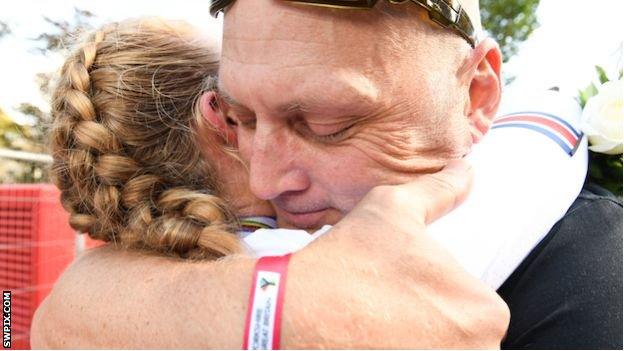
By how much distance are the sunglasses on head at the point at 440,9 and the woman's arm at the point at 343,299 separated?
1.85 feet

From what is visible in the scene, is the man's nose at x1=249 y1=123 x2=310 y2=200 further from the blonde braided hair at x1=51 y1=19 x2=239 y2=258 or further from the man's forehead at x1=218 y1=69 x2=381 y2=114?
the blonde braided hair at x1=51 y1=19 x2=239 y2=258

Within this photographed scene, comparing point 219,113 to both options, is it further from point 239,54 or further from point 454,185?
point 454,185

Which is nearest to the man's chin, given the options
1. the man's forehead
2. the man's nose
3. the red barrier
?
the man's nose

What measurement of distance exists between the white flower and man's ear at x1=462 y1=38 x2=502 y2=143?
0.37m

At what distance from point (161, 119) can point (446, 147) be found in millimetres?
1052

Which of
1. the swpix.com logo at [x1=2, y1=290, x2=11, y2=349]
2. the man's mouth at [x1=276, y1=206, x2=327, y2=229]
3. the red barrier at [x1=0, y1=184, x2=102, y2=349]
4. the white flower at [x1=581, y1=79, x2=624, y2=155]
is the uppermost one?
the white flower at [x1=581, y1=79, x2=624, y2=155]

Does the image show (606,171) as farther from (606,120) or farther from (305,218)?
(305,218)

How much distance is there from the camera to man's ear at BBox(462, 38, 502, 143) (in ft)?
6.82

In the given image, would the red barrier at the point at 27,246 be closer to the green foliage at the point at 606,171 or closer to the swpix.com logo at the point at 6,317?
the swpix.com logo at the point at 6,317

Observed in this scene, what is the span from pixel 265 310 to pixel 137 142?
1083mm

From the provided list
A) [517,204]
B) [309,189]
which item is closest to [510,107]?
[517,204]

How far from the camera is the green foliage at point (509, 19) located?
44.8 feet


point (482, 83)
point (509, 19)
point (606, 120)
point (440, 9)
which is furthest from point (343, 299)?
point (509, 19)

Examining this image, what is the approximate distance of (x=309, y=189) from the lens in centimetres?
190
